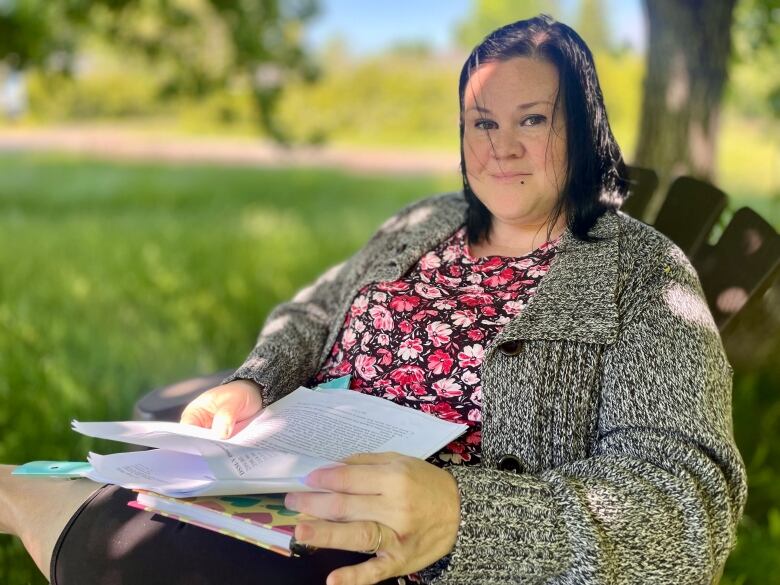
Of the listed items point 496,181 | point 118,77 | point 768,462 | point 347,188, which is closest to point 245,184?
point 347,188

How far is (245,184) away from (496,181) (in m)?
11.6

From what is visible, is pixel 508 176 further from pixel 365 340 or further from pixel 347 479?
pixel 347 479

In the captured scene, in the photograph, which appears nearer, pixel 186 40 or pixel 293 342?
pixel 293 342

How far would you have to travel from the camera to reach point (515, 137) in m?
1.98

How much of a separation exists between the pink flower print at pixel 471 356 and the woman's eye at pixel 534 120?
0.50m

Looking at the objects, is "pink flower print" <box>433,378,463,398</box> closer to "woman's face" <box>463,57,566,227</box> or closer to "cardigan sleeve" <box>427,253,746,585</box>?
"cardigan sleeve" <box>427,253,746,585</box>

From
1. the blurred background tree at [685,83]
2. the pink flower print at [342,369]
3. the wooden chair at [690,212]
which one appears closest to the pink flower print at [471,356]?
the pink flower print at [342,369]

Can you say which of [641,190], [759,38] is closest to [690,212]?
[641,190]

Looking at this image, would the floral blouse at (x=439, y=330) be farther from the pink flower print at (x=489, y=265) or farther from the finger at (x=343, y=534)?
the finger at (x=343, y=534)

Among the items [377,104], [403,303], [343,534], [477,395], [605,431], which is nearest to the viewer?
[343,534]

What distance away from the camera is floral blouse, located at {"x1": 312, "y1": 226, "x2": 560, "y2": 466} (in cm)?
193

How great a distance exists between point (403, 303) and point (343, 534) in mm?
814

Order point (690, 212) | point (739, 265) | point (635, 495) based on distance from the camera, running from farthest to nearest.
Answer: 1. point (690, 212)
2. point (739, 265)
3. point (635, 495)

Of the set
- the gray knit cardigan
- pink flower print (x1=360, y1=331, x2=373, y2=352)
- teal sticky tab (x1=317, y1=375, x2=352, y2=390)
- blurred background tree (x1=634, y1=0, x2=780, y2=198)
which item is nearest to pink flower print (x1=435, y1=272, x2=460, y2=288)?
the gray knit cardigan
